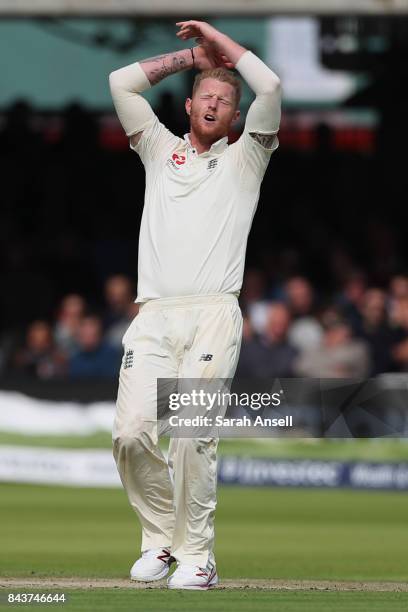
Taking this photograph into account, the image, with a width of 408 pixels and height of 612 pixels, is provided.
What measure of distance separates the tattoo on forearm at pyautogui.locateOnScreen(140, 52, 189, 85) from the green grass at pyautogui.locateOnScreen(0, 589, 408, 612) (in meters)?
2.45

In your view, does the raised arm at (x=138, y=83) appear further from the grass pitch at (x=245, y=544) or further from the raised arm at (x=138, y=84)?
the grass pitch at (x=245, y=544)

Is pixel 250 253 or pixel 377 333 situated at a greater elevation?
pixel 250 253

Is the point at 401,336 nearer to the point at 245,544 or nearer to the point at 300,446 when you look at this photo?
the point at 300,446

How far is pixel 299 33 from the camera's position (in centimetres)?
2619

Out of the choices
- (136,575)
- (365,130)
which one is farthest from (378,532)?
(365,130)

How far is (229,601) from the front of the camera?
247 inches

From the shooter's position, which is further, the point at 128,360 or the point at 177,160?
the point at 177,160

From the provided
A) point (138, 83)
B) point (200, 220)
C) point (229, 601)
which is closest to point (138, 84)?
point (138, 83)

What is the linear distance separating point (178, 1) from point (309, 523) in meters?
5.67

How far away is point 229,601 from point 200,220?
1.76m

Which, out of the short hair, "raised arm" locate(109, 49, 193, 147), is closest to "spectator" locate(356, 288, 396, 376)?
"raised arm" locate(109, 49, 193, 147)

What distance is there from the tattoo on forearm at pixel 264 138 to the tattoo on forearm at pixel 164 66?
0.55 meters

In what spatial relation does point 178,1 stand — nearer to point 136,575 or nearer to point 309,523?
point 309,523

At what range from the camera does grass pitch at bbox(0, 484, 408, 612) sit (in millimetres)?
6379
